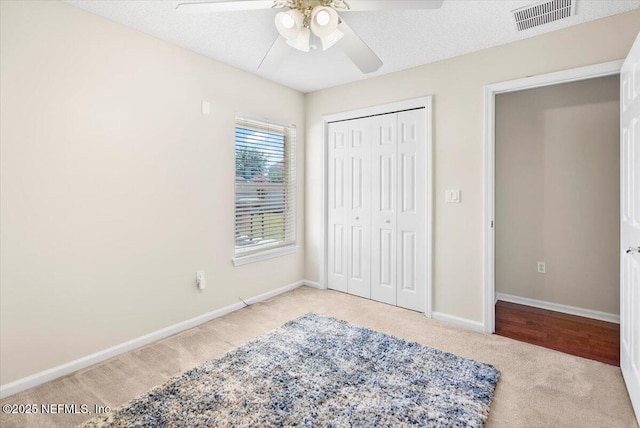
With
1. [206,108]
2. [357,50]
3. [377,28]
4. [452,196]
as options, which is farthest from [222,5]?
[452,196]

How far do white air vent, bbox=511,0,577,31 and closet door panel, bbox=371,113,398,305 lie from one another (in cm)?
132

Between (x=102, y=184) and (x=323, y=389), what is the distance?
210 cm

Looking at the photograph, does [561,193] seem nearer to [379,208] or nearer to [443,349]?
[379,208]

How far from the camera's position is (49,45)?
2.09 meters

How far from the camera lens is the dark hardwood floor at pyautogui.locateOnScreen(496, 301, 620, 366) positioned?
8.23 feet

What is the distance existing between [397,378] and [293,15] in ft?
7.40

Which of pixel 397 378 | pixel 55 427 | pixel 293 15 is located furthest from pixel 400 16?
pixel 55 427

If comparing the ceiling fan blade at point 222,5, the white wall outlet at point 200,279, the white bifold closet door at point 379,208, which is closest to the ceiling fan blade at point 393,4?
the ceiling fan blade at point 222,5

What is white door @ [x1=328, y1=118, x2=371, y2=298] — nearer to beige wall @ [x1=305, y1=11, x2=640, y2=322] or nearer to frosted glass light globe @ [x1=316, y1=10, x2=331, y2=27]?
beige wall @ [x1=305, y1=11, x2=640, y2=322]

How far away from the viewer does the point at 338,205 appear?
12.9 feet

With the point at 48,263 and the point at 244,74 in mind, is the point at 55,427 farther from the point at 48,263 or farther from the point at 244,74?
the point at 244,74

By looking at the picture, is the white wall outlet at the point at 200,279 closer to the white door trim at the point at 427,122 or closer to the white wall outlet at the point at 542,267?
the white door trim at the point at 427,122

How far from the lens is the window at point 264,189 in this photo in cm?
341

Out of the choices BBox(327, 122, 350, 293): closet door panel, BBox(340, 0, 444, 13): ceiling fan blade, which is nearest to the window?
BBox(327, 122, 350, 293): closet door panel
